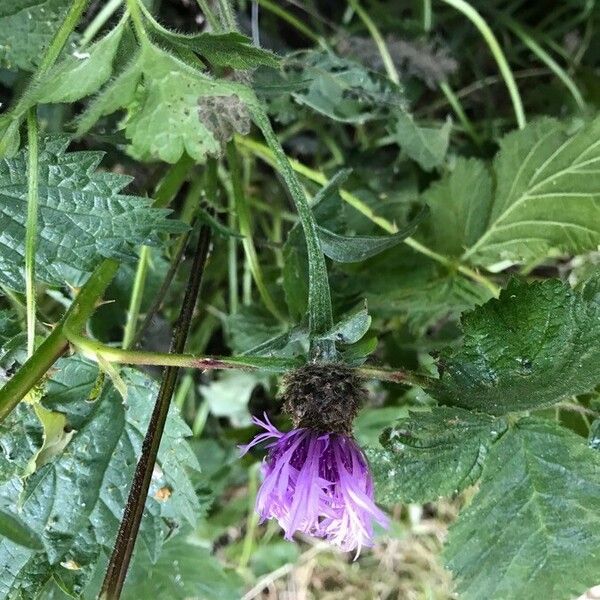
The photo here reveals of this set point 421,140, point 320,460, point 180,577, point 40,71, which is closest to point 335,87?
point 421,140

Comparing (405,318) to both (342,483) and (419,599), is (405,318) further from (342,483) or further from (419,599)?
(419,599)

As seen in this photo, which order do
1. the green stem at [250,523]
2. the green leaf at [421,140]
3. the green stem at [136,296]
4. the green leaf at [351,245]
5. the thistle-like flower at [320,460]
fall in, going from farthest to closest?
the green stem at [250,523] < the green leaf at [421,140] < the green stem at [136,296] < the green leaf at [351,245] < the thistle-like flower at [320,460]

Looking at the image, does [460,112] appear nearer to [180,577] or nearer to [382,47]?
[382,47]

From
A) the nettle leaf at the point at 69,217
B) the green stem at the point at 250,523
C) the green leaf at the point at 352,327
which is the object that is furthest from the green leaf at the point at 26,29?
the green stem at the point at 250,523

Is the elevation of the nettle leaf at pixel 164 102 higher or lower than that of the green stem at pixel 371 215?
lower

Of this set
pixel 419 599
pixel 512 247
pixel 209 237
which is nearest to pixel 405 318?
pixel 512 247

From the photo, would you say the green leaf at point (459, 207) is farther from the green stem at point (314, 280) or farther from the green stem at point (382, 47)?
the green stem at point (314, 280)

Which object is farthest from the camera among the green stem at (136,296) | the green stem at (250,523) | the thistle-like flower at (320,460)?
the green stem at (250,523)
